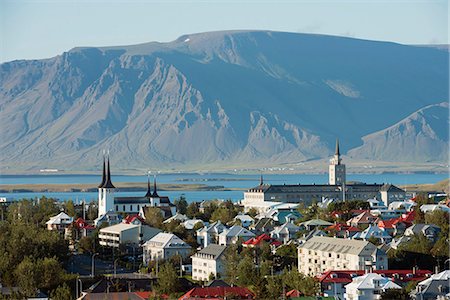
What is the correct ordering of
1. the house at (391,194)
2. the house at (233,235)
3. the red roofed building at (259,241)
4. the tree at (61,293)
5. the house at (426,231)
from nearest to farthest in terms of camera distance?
the tree at (61,293), the house at (426,231), the red roofed building at (259,241), the house at (233,235), the house at (391,194)

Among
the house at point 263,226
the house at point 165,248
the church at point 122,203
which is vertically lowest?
the house at point 165,248

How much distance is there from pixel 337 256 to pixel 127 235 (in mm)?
14672

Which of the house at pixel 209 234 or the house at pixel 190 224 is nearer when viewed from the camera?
the house at pixel 209 234

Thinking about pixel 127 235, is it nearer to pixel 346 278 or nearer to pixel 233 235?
pixel 233 235

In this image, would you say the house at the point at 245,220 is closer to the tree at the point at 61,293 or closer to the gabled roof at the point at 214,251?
the gabled roof at the point at 214,251

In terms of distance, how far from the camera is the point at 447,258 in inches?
1724

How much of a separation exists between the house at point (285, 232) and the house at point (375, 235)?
3856 millimetres

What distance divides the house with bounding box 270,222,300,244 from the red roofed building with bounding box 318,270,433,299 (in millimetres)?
15389

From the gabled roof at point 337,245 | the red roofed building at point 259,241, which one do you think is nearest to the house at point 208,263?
the gabled roof at point 337,245

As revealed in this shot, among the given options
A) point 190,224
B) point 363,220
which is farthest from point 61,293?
point 190,224

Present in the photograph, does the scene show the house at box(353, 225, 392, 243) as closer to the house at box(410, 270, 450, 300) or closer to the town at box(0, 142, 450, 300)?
the town at box(0, 142, 450, 300)

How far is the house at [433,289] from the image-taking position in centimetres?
3406

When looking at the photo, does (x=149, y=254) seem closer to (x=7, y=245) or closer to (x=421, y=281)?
(x=7, y=245)

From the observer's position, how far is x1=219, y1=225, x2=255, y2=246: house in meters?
54.1
